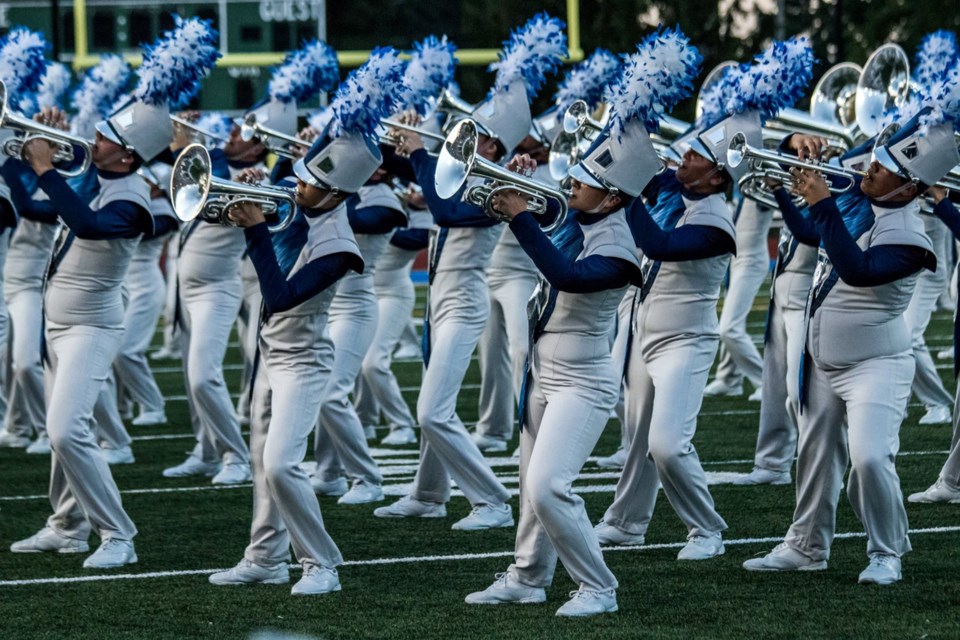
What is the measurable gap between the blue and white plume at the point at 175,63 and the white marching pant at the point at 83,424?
100cm

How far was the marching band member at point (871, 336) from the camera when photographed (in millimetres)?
6484

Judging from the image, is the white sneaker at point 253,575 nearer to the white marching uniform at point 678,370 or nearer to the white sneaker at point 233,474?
the white marching uniform at point 678,370

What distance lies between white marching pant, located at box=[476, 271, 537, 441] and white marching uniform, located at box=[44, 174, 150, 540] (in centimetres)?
280

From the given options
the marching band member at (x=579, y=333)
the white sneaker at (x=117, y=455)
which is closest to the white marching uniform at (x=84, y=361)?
the marching band member at (x=579, y=333)

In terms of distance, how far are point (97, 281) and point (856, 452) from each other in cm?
311

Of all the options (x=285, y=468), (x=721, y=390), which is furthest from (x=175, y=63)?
(x=721, y=390)

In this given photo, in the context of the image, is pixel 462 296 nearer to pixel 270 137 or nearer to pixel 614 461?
pixel 270 137

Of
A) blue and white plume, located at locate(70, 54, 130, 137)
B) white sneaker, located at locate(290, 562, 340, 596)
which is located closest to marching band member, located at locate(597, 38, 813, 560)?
white sneaker, located at locate(290, 562, 340, 596)

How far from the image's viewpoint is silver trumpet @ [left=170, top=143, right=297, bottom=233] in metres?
6.56

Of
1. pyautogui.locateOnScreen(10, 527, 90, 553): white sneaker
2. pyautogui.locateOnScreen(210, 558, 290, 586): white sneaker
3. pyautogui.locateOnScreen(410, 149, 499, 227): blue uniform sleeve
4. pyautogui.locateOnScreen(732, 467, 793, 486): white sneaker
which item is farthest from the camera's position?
pyautogui.locateOnScreen(732, 467, 793, 486): white sneaker

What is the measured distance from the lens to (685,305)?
7.37 metres

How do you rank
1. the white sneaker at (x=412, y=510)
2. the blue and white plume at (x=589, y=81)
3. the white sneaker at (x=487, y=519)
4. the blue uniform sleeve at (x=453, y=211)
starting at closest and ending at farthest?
the white sneaker at (x=487, y=519) → the blue uniform sleeve at (x=453, y=211) → the white sneaker at (x=412, y=510) → the blue and white plume at (x=589, y=81)

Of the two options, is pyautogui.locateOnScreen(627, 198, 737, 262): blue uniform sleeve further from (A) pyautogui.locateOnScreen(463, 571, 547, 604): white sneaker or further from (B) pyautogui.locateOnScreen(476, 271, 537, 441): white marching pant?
(B) pyautogui.locateOnScreen(476, 271, 537, 441): white marching pant

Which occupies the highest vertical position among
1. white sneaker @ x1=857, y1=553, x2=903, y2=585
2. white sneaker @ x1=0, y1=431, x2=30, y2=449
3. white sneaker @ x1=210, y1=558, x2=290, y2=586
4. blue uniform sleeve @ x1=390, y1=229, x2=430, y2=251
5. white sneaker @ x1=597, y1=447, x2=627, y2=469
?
blue uniform sleeve @ x1=390, y1=229, x2=430, y2=251
